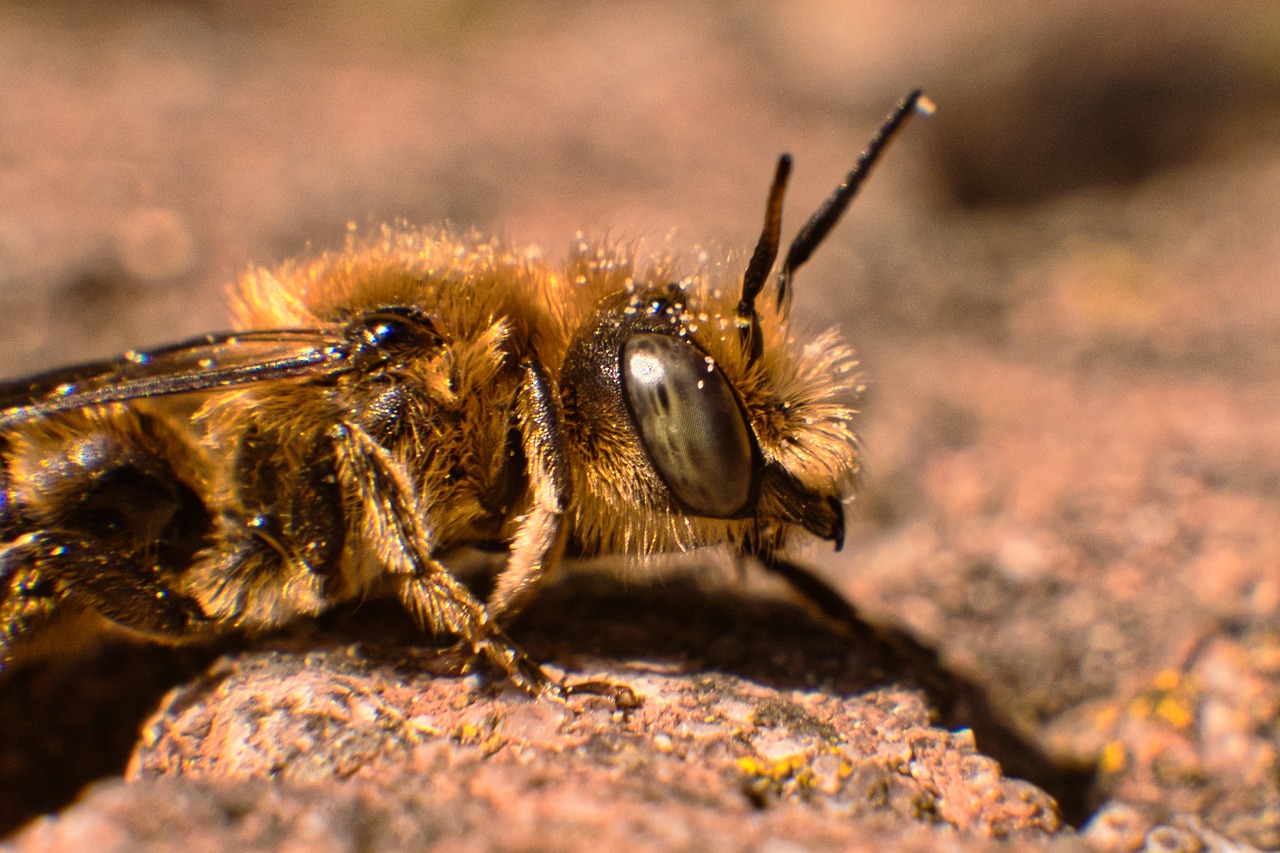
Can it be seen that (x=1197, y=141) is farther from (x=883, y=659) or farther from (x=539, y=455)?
(x=539, y=455)

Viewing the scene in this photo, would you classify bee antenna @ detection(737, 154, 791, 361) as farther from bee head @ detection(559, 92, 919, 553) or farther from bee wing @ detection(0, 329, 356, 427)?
bee wing @ detection(0, 329, 356, 427)

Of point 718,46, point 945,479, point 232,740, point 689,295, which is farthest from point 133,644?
point 718,46

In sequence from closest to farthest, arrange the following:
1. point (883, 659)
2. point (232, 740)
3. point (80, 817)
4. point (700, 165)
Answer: point (80, 817) < point (232, 740) < point (883, 659) < point (700, 165)

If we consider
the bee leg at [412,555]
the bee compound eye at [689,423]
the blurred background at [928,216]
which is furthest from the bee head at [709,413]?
the blurred background at [928,216]

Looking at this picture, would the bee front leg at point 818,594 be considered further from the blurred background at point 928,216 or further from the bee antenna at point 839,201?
the bee antenna at point 839,201

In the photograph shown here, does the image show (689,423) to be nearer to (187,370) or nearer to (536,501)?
(536,501)

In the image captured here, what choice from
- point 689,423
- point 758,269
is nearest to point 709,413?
point 689,423
